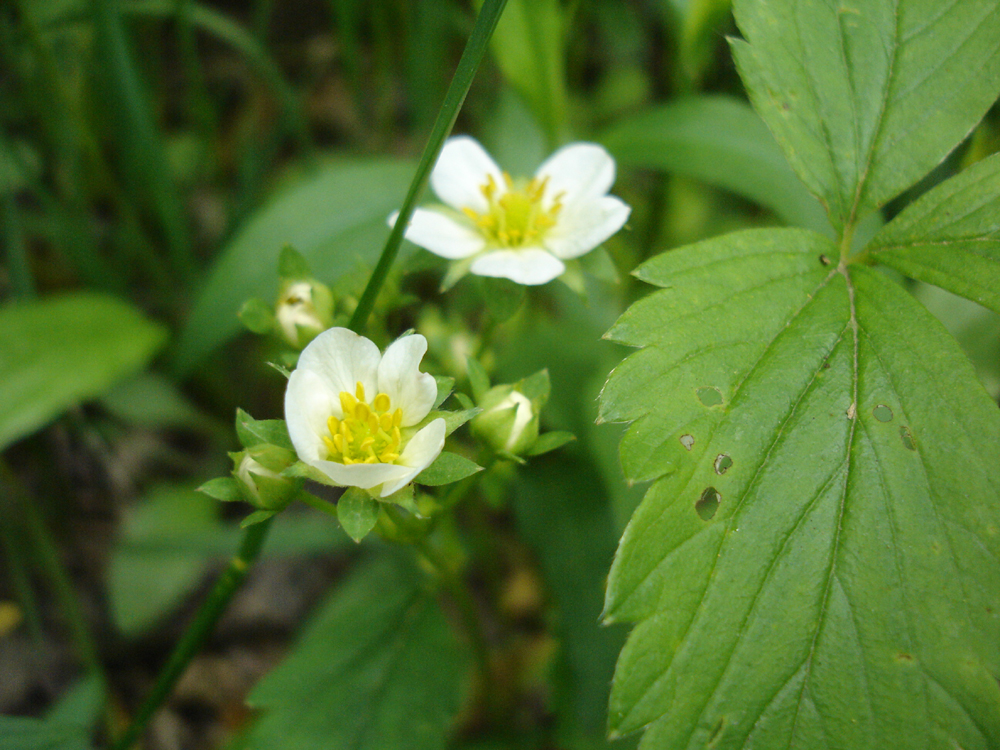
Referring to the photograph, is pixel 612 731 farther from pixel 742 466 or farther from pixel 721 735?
pixel 742 466

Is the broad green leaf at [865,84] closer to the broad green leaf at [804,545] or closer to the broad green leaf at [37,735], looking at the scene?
the broad green leaf at [804,545]

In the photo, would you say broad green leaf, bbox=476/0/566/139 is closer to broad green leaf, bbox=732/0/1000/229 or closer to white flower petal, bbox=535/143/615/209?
white flower petal, bbox=535/143/615/209

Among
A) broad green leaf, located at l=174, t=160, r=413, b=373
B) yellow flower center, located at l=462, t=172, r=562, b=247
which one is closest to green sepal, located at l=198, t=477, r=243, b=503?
yellow flower center, located at l=462, t=172, r=562, b=247

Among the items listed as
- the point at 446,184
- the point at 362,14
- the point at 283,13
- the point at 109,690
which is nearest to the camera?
the point at 446,184

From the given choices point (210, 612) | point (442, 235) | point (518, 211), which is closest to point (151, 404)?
point (210, 612)

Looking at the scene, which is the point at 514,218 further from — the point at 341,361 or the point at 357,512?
the point at 357,512

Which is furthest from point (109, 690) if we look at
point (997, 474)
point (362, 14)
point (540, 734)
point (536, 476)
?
point (362, 14)

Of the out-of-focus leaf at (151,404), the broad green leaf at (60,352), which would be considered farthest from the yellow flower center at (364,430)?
the out-of-focus leaf at (151,404)
